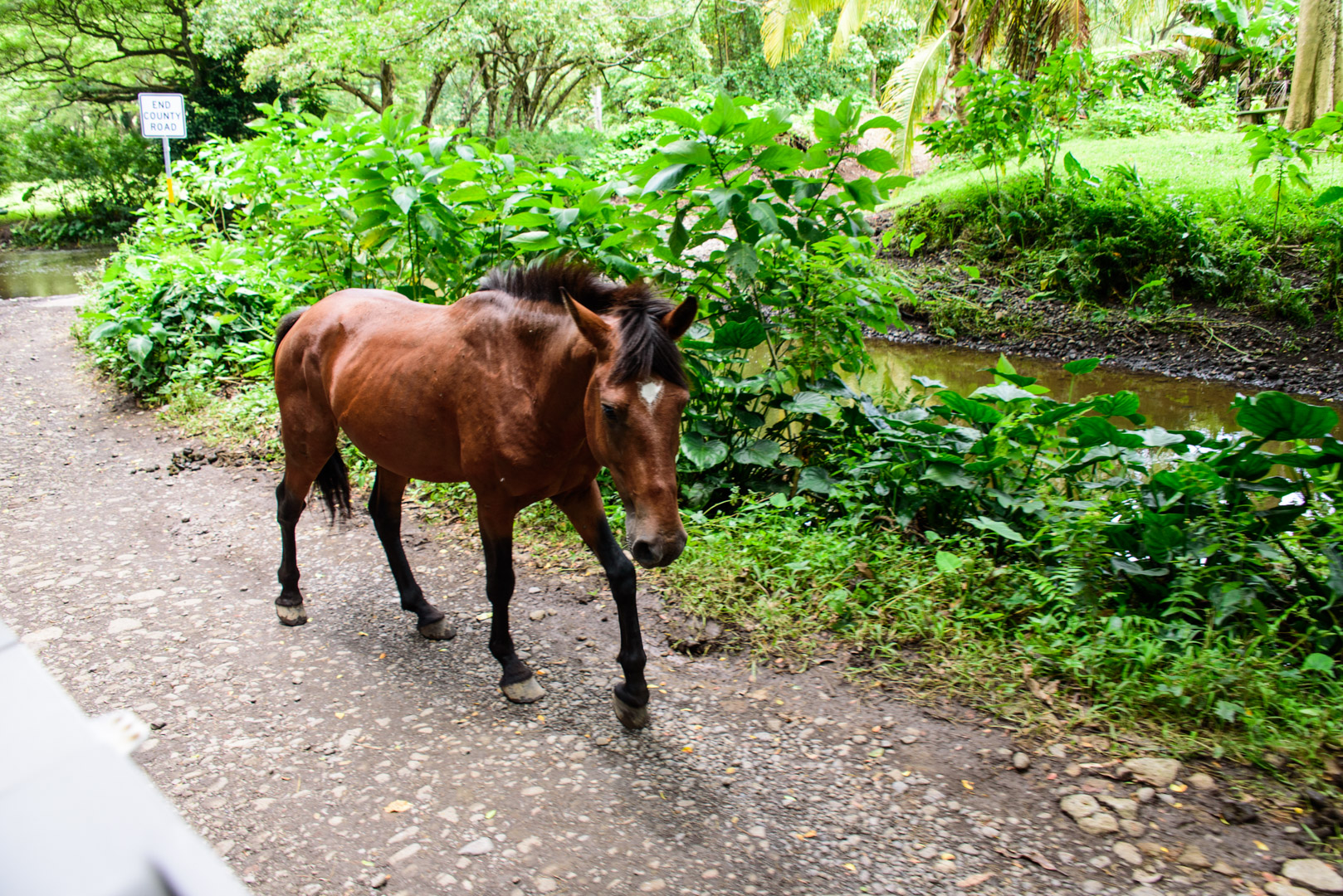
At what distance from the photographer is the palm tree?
46.6 feet

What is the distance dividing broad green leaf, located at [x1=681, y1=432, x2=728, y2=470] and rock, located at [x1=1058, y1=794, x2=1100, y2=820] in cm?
234

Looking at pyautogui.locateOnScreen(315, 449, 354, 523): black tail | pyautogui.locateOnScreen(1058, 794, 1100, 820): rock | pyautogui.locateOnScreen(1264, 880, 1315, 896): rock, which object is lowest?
pyautogui.locateOnScreen(1058, 794, 1100, 820): rock

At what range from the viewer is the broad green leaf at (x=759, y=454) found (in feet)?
15.8

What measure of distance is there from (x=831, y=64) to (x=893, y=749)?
26.8 m

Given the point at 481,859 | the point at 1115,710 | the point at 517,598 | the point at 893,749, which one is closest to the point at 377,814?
the point at 481,859

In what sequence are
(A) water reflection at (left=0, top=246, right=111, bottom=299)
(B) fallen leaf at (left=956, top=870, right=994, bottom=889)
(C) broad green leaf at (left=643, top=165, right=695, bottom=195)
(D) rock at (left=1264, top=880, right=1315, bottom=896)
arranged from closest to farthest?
(D) rock at (left=1264, top=880, right=1315, bottom=896) < (B) fallen leaf at (left=956, top=870, right=994, bottom=889) < (C) broad green leaf at (left=643, top=165, right=695, bottom=195) < (A) water reflection at (left=0, top=246, right=111, bottom=299)

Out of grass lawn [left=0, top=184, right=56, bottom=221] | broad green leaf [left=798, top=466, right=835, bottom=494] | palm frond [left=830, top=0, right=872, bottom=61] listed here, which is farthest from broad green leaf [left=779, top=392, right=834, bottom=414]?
grass lawn [left=0, top=184, right=56, bottom=221]

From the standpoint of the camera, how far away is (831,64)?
26109 millimetres

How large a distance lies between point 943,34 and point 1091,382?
8.03 meters

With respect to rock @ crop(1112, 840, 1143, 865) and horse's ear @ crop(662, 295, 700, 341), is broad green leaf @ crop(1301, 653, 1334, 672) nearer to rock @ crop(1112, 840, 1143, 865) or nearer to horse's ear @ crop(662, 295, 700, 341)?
rock @ crop(1112, 840, 1143, 865)

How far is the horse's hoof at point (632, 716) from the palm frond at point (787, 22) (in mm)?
14157

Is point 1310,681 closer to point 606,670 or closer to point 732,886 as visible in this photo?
point 732,886

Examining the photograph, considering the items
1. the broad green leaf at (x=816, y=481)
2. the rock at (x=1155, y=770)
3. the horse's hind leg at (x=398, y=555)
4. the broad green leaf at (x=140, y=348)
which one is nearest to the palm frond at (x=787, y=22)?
the broad green leaf at (x=140, y=348)

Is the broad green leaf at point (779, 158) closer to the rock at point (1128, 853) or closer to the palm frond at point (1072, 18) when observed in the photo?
the rock at point (1128, 853)
